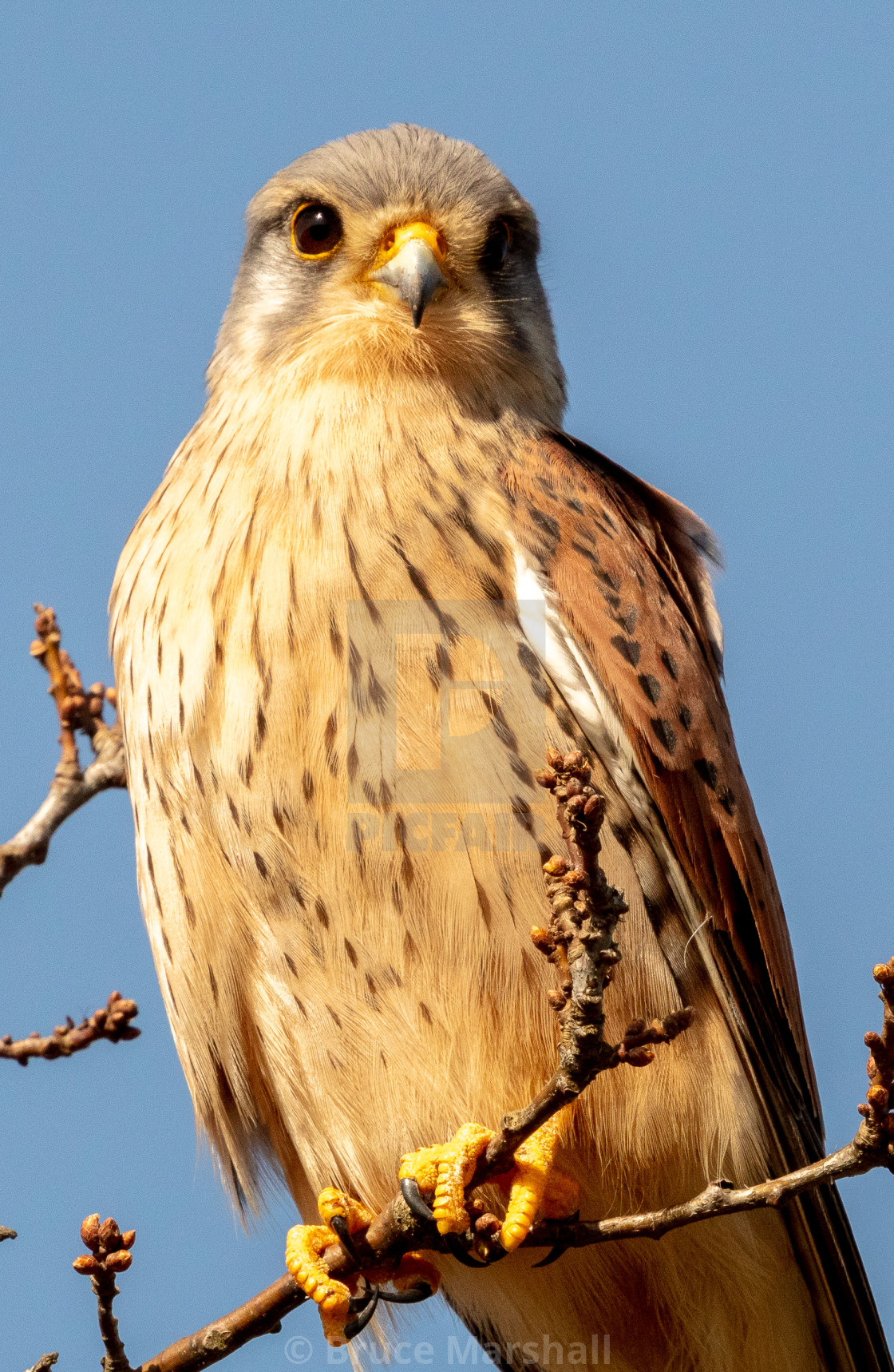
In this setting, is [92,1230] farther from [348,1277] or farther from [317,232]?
[317,232]

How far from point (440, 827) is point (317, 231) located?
6.22 feet

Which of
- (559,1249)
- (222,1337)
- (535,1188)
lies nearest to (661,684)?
(535,1188)

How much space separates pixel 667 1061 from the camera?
3.52 metres

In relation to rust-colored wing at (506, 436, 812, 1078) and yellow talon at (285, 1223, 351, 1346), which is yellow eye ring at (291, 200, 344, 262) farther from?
yellow talon at (285, 1223, 351, 1346)

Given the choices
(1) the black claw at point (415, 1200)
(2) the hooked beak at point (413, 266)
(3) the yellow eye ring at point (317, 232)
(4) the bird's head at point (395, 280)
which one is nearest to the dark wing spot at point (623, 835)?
(1) the black claw at point (415, 1200)

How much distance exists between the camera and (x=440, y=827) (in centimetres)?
337

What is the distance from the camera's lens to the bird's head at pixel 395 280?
4.08 meters

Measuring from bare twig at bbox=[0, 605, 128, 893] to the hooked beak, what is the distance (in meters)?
1.40

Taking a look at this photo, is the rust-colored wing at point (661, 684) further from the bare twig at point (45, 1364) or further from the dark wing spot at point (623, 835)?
the bare twig at point (45, 1364)

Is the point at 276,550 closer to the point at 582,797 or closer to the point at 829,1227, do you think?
the point at 582,797

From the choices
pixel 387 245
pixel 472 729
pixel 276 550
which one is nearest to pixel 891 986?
pixel 472 729

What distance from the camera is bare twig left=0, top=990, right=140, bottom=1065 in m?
3.81

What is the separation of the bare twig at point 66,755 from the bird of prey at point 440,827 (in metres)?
0.25

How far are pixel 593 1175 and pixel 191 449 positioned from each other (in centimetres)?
220
